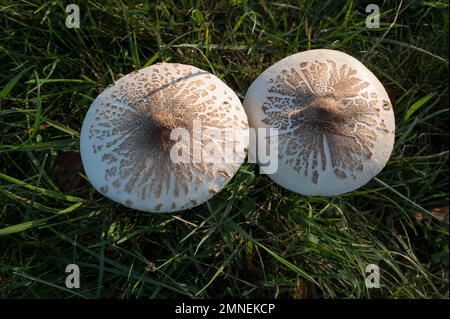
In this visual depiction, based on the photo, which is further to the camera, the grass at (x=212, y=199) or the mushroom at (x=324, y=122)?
the grass at (x=212, y=199)

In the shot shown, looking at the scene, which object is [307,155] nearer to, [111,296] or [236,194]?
[236,194]

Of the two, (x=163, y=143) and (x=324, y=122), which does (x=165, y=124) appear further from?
(x=324, y=122)

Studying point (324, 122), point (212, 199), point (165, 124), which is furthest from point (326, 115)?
point (212, 199)

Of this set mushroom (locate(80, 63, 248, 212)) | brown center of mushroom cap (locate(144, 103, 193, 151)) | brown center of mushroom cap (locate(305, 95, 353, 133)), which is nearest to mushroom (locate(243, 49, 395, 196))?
brown center of mushroom cap (locate(305, 95, 353, 133))

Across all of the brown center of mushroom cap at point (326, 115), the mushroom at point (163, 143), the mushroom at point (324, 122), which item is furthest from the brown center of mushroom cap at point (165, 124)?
the brown center of mushroom cap at point (326, 115)

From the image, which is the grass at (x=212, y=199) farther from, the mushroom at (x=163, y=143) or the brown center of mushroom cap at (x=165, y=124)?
the brown center of mushroom cap at (x=165, y=124)

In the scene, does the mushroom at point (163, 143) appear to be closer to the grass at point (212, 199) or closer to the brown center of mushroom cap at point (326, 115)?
the brown center of mushroom cap at point (326, 115)

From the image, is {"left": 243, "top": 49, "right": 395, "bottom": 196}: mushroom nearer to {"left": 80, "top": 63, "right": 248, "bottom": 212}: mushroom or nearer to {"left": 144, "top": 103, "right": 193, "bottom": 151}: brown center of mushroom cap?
{"left": 80, "top": 63, "right": 248, "bottom": 212}: mushroom
